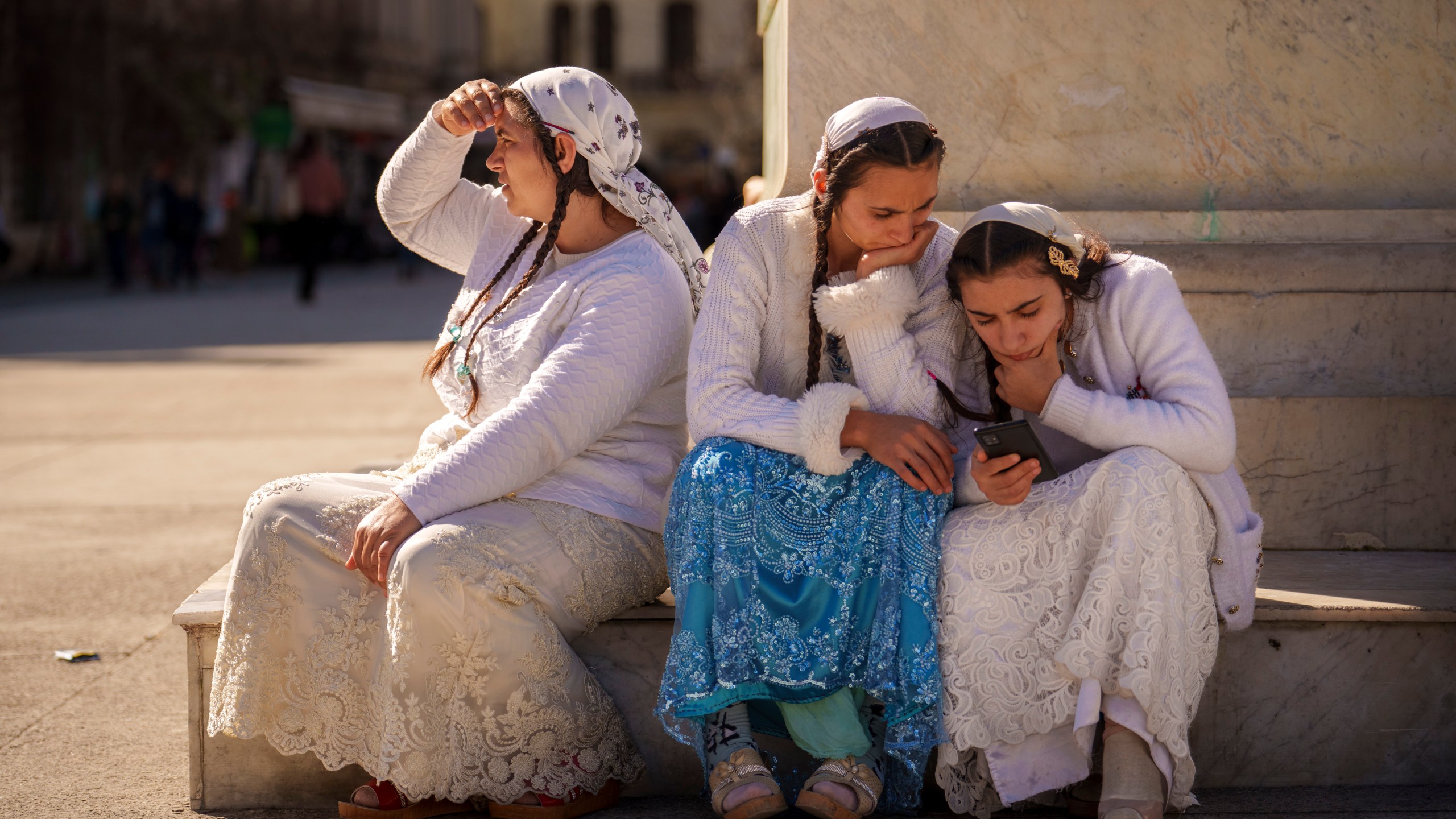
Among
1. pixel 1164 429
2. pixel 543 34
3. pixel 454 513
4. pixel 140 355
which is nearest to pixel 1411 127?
pixel 1164 429

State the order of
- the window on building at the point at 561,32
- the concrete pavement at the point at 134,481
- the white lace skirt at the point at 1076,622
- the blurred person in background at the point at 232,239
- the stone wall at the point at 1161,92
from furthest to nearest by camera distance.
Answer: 1. the window on building at the point at 561,32
2. the blurred person in background at the point at 232,239
3. the stone wall at the point at 1161,92
4. the concrete pavement at the point at 134,481
5. the white lace skirt at the point at 1076,622

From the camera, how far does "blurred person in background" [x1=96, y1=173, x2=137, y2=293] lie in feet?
73.4

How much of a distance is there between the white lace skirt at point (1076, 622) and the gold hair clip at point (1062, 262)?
14.6 inches

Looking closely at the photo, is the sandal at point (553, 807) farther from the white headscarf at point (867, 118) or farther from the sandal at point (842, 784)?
the white headscarf at point (867, 118)

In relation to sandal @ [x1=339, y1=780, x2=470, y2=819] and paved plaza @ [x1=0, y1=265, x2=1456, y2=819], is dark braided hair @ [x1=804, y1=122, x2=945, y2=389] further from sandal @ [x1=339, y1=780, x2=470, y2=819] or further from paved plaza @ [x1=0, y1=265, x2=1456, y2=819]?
sandal @ [x1=339, y1=780, x2=470, y2=819]

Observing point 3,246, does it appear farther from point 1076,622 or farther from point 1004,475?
point 1076,622

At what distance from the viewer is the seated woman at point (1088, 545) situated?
8.72 feet

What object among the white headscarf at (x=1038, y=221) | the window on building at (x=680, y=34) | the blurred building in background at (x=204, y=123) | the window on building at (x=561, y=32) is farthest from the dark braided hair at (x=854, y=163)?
the window on building at (x=561, y=32)

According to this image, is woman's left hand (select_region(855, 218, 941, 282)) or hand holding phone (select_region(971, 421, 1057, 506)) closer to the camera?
hand holding phone (select_region(971, 421, 1057, 506))

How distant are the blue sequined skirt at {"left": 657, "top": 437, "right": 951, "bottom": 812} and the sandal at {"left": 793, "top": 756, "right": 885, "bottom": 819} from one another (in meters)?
0.07

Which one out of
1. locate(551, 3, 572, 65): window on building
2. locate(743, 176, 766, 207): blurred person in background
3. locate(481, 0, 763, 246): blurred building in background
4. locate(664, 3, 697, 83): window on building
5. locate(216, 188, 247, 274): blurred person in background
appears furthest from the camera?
locate(664, 3, 697, 83): window on building

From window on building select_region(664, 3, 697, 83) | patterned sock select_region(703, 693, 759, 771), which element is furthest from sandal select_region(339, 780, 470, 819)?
window on building select_region(664, 3, 697, 83)

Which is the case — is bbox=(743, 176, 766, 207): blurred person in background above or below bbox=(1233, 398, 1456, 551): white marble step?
above

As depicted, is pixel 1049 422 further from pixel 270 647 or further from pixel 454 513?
pixel 270 647
